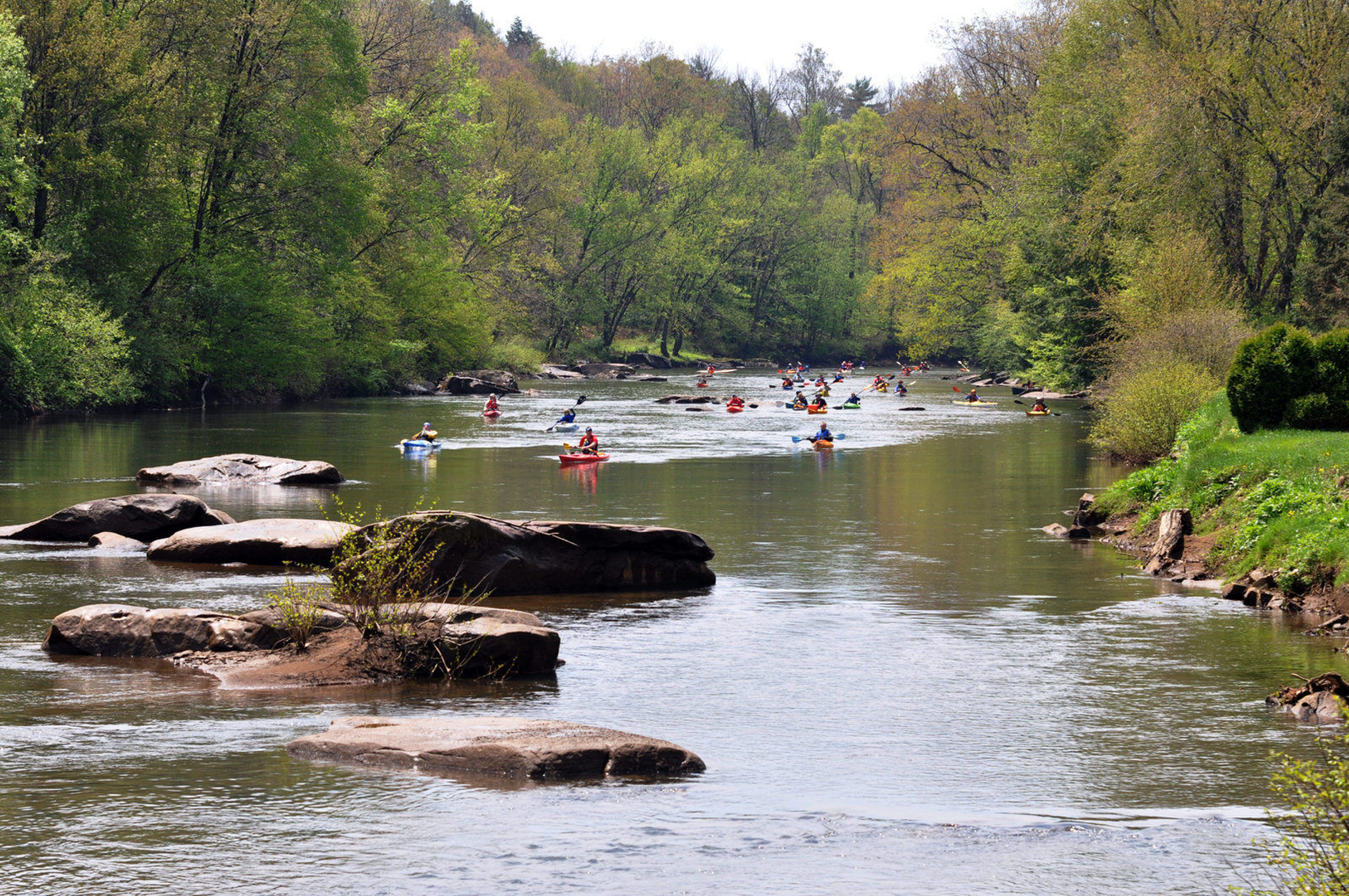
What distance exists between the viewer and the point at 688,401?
65.7 m

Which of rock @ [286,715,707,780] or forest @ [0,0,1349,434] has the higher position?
forest @ [0,0,1349,434]

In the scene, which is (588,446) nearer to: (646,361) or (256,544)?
(256,544)

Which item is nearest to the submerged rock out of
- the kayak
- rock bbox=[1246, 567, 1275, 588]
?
rock bbox=[1246, 567, 1275, 588]

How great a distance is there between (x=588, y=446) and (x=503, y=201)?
51658 millimetres

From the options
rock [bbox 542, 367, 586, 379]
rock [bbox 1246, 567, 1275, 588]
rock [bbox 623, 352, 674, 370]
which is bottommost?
rock [bbox 1246, 567, 1275, 588]

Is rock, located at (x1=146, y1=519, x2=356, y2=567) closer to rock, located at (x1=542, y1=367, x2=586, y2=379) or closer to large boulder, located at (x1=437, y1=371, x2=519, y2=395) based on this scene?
large boulder, located at (x1=437, y1=371, x2=519, y2=395)

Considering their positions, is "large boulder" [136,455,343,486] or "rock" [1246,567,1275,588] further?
"large boulder" [136,455,343,486]

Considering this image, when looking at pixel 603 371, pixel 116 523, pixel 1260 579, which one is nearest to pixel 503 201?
pixel 603 371

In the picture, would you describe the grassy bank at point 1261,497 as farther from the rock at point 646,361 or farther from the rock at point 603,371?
the rock at point 646,361

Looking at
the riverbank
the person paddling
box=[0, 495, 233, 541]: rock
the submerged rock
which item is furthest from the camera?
the person paddling

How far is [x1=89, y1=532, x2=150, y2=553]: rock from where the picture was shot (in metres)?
21.1

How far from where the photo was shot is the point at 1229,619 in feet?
53.9

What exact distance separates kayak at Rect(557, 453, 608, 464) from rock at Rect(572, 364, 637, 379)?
57147 millimetres

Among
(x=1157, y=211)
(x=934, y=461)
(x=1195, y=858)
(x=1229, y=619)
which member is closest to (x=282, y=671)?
(x=1195, y=858)
